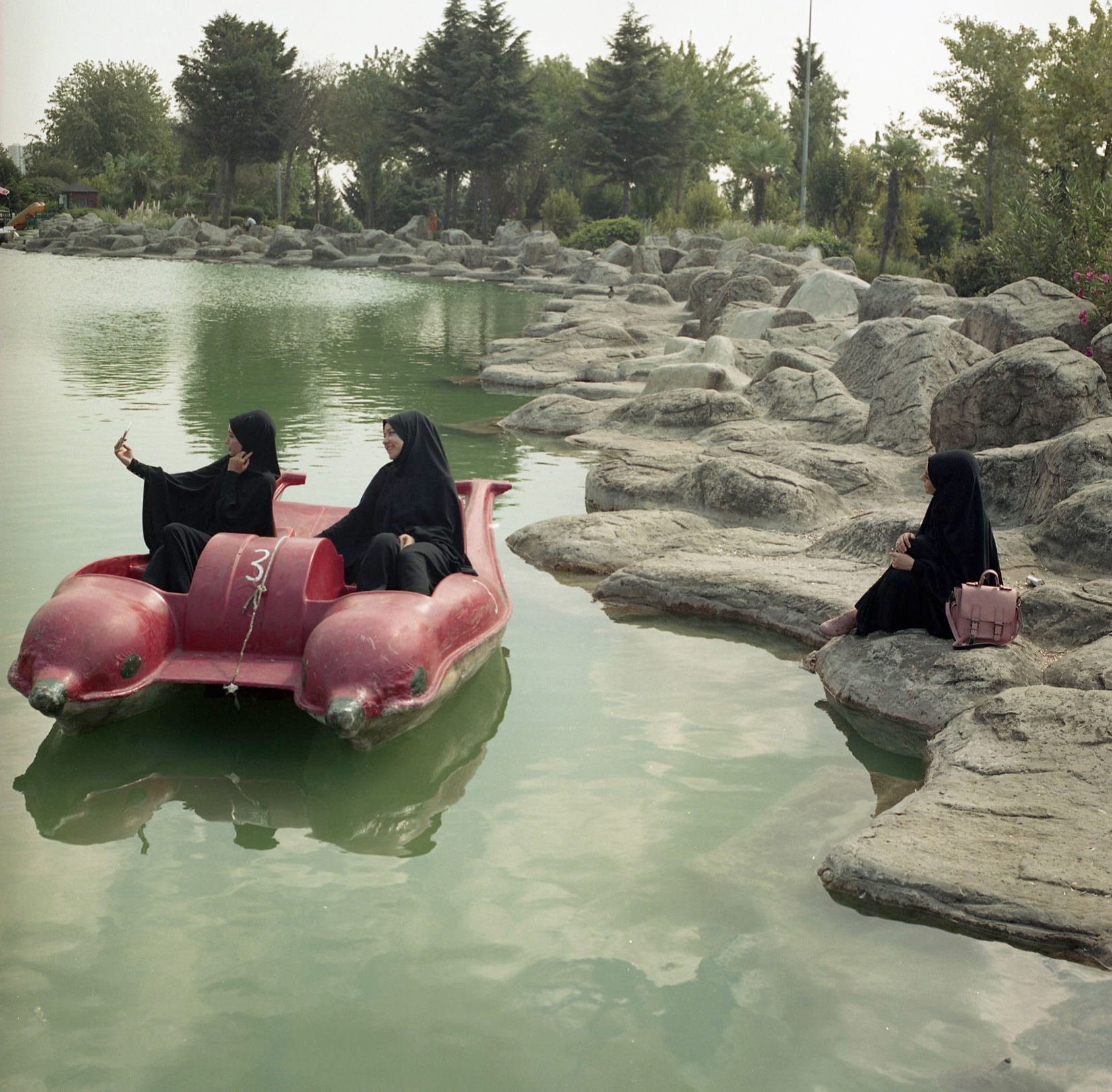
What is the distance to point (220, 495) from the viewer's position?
724cm

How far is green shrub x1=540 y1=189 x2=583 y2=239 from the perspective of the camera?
198 feet

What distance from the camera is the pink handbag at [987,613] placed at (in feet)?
21.5

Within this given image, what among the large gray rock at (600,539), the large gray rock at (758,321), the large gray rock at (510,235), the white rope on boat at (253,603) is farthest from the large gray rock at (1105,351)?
the large gray rock at (510,235)

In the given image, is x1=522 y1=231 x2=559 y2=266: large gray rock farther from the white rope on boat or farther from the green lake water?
the white rope on boat

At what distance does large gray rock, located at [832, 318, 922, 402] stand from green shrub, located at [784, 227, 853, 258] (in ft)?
74.4

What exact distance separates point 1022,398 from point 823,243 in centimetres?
2918

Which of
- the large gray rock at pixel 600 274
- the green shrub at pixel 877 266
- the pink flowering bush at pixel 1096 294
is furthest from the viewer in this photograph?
the large gray rock at pixel 600 274

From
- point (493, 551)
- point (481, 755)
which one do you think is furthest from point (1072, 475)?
point (481, 755)

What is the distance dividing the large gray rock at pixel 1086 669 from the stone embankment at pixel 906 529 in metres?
0.02

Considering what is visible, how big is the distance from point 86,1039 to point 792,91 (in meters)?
73.3

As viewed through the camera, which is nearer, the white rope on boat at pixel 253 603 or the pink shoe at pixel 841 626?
the white rope on boat at pixel 253 603

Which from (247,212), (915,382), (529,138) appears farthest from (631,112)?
(915,382)

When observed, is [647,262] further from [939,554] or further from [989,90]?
[939,554]

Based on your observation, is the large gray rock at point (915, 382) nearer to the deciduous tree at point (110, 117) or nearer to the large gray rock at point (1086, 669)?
the large gray rock at point (1086, 669)
